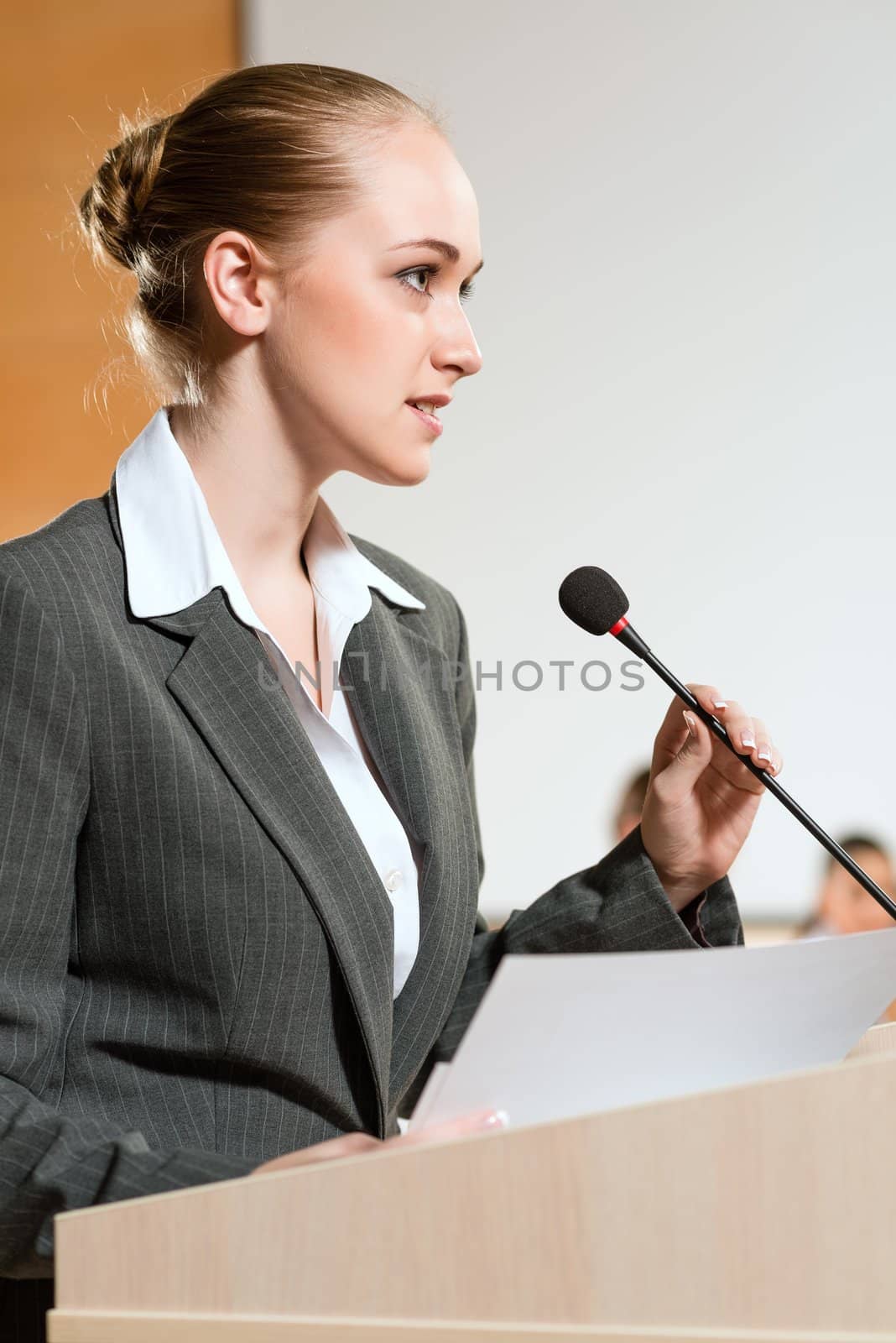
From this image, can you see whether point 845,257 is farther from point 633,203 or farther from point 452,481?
point 452,481

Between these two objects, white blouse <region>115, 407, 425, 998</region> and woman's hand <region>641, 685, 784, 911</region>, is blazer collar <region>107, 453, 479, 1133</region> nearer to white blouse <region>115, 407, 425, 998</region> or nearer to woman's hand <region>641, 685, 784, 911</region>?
white blouse <region>115, 407, 425, 998</region>

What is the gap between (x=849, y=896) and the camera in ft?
9.00

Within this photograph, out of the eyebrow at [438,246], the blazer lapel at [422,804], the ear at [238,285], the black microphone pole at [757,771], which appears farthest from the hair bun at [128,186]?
the black microphone pole at [757,771]

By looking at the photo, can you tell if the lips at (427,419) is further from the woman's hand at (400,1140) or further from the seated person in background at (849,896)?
the seated person in background at (849,896)

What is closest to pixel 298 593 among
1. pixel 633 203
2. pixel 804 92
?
pixel 633 203

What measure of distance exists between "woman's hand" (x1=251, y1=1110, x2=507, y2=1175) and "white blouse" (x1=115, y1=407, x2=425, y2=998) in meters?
0.37

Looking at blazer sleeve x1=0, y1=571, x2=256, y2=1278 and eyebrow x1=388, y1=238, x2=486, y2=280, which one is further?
eyebrow x1=388, y1=238, x2=486, y2=280

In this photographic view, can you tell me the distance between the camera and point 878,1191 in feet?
1.53

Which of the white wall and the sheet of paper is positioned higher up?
the white wall

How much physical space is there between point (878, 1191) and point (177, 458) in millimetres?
693

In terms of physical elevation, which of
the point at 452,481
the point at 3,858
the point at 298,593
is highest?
the point at 452,481

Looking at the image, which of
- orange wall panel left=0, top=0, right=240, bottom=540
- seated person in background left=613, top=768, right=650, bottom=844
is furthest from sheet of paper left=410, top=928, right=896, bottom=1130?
orange wall panel left=0, top=0, right=240, bottom=540

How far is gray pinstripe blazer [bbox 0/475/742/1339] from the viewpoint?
0.79 metres

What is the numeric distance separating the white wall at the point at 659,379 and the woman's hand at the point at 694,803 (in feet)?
5.98
